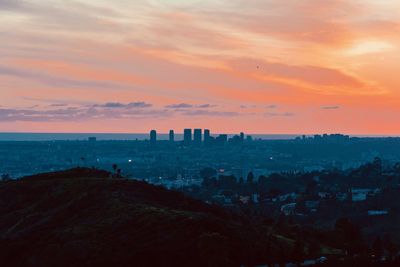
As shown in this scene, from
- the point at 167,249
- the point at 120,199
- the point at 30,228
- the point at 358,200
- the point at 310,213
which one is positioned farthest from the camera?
the point at 358,200

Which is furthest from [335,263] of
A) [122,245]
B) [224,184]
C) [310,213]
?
[224,184]

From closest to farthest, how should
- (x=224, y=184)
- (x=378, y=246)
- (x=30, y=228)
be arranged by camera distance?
(x=378, y=246), (x=30, y=228), (x=224, y=184)

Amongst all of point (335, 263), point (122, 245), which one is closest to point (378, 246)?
point (335, 263)

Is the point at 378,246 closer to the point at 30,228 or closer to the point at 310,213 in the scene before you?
the point at 30,228

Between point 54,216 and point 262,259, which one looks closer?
point 262,259

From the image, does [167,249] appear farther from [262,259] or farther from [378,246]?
[378,246]

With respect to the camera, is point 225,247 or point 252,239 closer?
point 225,247
